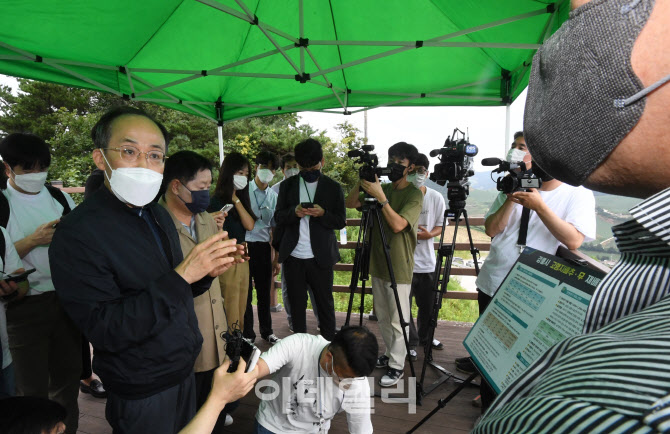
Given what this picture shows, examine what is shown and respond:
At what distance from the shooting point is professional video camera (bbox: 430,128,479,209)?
8.72 ft

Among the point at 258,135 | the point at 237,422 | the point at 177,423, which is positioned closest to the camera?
the point at 177,423

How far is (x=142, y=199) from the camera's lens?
4.74 ft

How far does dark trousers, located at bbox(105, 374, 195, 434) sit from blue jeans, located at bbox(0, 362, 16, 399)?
1078 millimetres

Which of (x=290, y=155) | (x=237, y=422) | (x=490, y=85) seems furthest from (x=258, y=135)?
(x=237, y=422)

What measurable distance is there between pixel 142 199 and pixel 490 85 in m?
4.50

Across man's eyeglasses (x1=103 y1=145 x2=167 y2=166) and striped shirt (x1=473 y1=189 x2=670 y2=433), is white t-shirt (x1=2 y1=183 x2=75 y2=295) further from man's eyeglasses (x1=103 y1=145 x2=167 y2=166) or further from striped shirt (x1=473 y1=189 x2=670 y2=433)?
striped shirt (x1=473 y1=189 x2=670 y2=433)

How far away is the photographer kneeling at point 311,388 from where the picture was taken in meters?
1.89

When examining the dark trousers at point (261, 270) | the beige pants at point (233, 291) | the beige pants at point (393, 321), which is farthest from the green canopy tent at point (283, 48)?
the beige pants at point (393, 321)

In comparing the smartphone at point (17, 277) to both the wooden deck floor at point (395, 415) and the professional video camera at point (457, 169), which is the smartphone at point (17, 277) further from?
the professional video camera at point (457, 169)

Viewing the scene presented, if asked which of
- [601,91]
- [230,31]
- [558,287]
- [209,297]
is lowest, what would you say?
[209,297]

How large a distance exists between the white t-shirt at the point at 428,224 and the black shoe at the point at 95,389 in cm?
320

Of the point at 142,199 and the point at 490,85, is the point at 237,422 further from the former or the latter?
the point at 490,85

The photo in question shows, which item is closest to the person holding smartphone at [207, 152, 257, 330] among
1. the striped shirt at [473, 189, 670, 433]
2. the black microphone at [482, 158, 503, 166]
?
the black microphone at [482, 158, 503, 166]

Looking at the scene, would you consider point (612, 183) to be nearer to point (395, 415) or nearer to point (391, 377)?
point (395, 415)
